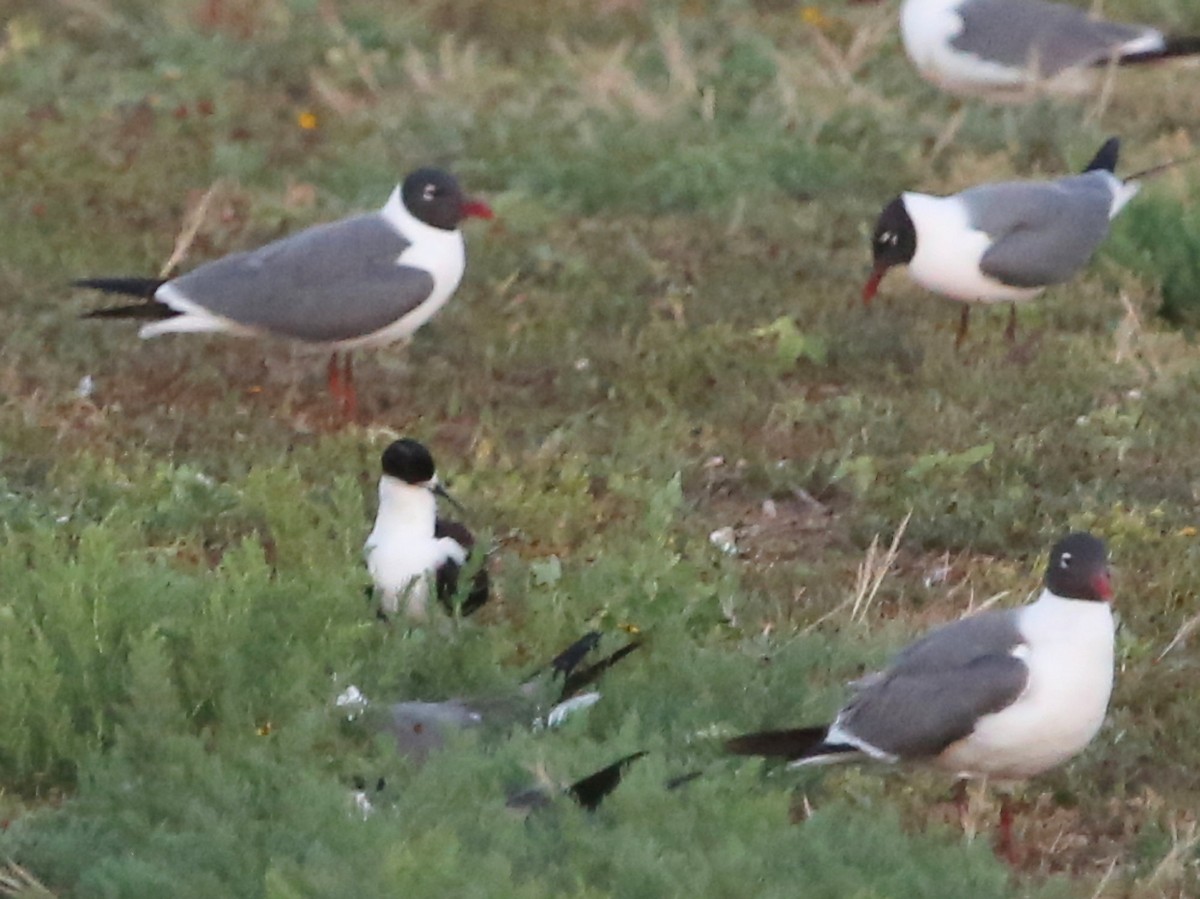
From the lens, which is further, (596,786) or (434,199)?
(434,199)

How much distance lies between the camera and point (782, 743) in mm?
4340

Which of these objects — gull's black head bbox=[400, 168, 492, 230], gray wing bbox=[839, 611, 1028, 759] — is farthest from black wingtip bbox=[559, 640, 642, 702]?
gull's black head bbox=[400, 168, 492, 230]

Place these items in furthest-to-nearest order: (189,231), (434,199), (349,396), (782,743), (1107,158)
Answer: (1107,158) < (189,231) < (434,199) < (349,396) < (782,743)

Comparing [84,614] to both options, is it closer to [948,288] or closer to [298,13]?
[948,288]

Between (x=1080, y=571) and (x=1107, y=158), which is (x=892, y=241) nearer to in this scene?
(x=1107, y=158)

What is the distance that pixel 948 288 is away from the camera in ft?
25.9

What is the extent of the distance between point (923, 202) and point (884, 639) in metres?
3.05

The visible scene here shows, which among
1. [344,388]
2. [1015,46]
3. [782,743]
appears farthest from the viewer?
[1015,46]

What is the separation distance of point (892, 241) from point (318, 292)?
2040 mm

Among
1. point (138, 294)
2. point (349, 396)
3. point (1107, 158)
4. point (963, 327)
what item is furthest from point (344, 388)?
point (1107, 158)

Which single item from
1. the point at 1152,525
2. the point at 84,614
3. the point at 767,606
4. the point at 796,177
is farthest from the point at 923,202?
the point at 84,614

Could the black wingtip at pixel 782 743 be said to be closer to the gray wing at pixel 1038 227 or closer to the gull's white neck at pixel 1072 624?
the gull's white neck at pixel 1072 624

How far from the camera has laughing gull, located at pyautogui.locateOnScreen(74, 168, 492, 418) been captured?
285 inches

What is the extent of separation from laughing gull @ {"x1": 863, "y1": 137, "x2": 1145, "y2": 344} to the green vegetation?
202mm
